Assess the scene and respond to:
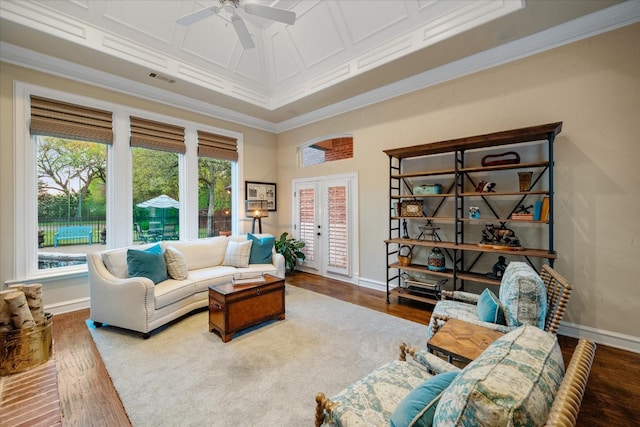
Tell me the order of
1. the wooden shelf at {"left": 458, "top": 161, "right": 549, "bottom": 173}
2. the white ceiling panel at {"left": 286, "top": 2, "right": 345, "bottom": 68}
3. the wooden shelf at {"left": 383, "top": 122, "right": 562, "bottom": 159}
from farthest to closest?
1. the white ceiling panel at {"left": 286, "top": 2, "right": 345, "bottom": 68}
2. the wooden shelf at {"left": 458, "top": 161, "right": 549, "bottom": 173}
3. the wooden shelf at {"left": 383, "top": 122, "right": 562, "bottom": 159}

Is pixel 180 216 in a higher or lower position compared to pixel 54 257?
higher

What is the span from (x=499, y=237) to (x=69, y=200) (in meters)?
5.80

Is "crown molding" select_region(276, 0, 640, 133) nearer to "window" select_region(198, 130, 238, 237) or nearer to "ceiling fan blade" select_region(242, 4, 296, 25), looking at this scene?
"ceiling fan blade" select_region(242, 4, 296, 25)

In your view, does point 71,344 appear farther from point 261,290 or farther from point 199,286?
point 261,290

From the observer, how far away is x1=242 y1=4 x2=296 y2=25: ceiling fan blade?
8.99ft

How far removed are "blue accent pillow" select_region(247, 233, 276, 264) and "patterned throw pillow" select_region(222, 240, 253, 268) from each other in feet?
0.29

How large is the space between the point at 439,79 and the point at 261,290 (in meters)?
3.80

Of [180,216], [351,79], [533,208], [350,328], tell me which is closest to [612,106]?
[533,208]

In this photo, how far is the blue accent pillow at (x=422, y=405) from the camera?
93cm

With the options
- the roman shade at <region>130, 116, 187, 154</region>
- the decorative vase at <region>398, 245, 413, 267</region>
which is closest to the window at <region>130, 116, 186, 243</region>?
the roman shade at <region>130, 116, 187, 154</region>

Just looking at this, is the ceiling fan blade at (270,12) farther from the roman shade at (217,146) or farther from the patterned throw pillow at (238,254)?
the patterned throw pillow at (238,254)

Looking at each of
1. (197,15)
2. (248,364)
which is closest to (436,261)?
(248,364)

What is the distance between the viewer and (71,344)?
2.84 metres

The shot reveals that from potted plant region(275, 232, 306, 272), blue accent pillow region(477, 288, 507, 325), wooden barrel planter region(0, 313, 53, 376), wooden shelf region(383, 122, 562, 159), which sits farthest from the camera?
potted plant region(275, 232, 306, 272)
